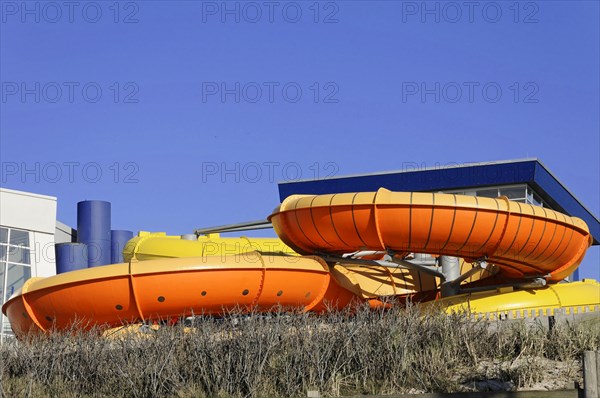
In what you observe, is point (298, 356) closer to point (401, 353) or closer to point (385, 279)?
point (401, 353)

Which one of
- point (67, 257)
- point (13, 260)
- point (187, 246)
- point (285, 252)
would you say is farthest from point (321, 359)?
point (67, 257)

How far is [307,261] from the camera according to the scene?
2138 centimetres

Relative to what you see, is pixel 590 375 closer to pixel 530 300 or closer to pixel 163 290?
pixel 163 290

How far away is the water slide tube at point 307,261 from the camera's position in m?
20.0

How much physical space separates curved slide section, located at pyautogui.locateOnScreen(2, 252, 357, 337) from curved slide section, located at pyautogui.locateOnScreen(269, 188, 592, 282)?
1.10 m

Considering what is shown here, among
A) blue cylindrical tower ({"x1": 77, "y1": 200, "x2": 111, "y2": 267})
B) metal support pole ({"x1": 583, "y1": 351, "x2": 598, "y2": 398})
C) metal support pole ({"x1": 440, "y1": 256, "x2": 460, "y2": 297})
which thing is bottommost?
metal support pole ({"x1": 583, "y1": 351, "x2": 598, "y2": 398})

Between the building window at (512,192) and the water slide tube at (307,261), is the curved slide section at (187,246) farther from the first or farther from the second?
the building window at (512,192)

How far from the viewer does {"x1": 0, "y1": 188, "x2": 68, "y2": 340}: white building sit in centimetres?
3378

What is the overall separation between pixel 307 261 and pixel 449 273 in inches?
150

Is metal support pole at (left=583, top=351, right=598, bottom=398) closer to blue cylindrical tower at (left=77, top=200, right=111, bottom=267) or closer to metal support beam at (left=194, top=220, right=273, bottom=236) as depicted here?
metal support beam at (left=194, top=220, right=273, bottom=236)

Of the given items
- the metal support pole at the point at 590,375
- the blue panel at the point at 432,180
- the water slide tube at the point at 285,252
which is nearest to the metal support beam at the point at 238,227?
the water slide tube at the point at 285,252

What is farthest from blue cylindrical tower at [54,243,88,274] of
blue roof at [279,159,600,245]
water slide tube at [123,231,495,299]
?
blue roof at [279,159,600,245]

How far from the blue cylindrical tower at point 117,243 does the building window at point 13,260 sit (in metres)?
4.24

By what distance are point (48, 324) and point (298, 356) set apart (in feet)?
28.3
